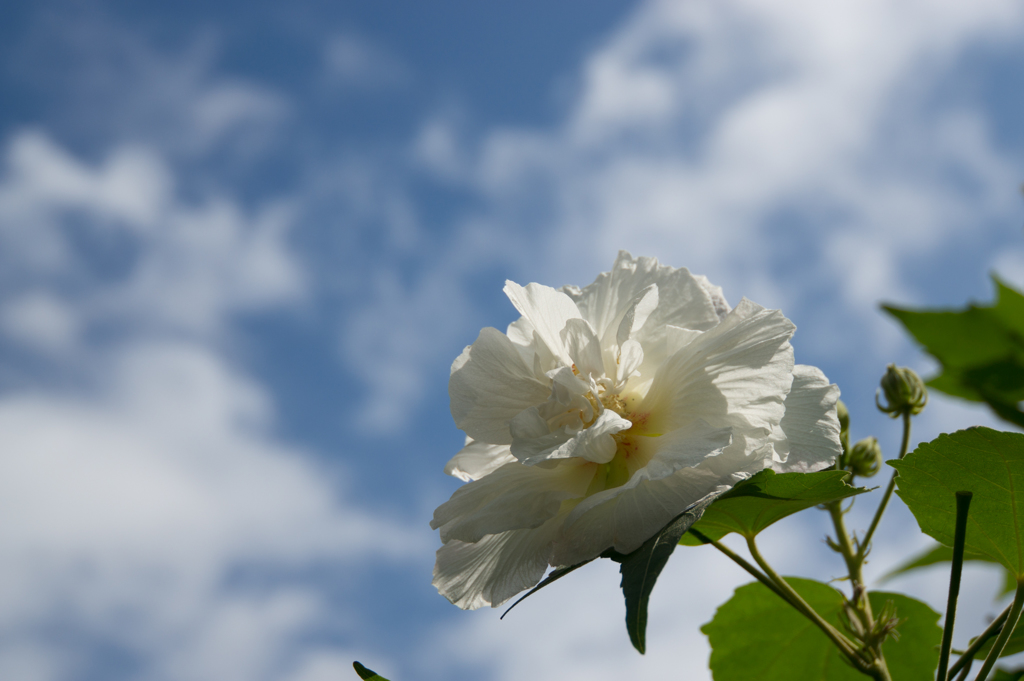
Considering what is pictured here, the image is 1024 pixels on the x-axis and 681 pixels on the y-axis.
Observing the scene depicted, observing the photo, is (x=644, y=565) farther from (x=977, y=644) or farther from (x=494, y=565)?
(x=977, y=644)

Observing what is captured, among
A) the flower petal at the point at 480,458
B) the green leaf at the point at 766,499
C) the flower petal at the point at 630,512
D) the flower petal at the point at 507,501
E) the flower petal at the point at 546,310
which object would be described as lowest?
the green leaf at the point at 766,499

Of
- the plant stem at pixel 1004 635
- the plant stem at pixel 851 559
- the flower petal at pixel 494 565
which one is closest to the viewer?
the plant stem at pixel 1004 635

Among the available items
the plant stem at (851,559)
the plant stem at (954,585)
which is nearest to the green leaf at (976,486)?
the plant stem at (954,585)

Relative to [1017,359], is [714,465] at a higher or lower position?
higher

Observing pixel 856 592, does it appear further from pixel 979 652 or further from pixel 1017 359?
pixel 1017 359

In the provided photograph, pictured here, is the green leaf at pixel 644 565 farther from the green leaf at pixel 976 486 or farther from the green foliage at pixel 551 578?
the green leaf at pixel 976 486

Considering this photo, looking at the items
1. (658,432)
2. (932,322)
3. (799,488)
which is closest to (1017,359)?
(932,322)
